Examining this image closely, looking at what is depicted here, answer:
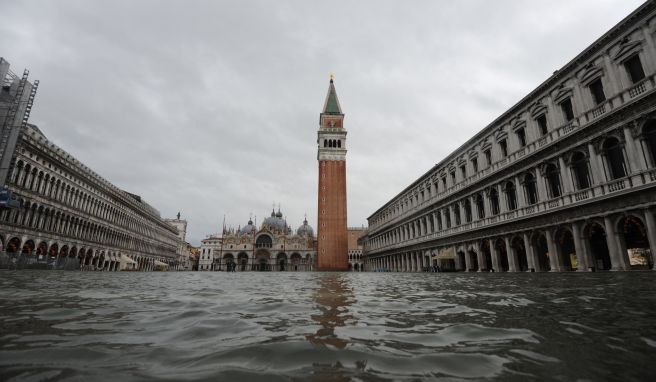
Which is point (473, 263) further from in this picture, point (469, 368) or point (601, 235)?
point (469, 368)

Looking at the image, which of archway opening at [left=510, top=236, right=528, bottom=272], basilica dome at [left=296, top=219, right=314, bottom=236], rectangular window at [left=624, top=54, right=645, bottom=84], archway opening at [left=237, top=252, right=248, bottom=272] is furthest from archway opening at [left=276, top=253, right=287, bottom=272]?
rectangular window at [left=624, top=54, right=645, bottom=84]

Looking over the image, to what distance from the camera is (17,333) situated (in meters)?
2.84

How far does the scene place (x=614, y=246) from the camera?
625 inches

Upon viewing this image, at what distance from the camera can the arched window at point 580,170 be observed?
18031 millimetres

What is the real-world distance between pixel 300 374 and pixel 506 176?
25111 mm

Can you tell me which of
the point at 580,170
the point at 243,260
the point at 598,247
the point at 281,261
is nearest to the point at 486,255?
the point at 598,247

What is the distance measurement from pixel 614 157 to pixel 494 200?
9419 millimetres

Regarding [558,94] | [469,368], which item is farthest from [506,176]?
[469,368]

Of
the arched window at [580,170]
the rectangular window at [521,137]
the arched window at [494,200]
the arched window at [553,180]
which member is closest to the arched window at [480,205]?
the arched window at [494,200]

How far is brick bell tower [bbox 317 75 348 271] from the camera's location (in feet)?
185

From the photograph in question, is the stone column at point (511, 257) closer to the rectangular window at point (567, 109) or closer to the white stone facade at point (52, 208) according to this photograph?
the rectangular window at point (567, 109)

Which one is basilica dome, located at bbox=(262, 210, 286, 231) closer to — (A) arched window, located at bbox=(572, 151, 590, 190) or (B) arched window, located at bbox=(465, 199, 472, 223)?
(B) arched window, located at bbox=(465, 199, 472, 223)

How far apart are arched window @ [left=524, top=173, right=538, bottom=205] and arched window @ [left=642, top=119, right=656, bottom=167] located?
656 centimetres

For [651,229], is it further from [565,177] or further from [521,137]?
[521,137]
